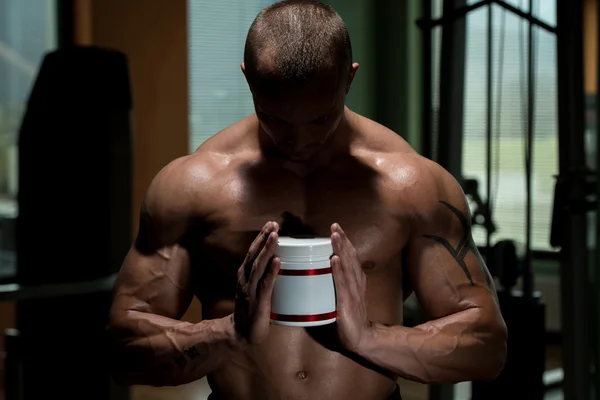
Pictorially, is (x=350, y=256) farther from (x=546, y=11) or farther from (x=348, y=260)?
(x=546, y=11)

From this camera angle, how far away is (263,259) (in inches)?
22.5

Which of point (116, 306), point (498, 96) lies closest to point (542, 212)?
point (498, 96)

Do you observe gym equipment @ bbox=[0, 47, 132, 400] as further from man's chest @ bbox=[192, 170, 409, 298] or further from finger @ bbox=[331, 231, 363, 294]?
finger @ bbox=[331, 231, 363, 294]

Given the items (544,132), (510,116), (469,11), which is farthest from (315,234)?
(544,132)

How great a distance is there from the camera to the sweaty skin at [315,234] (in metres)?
0.67

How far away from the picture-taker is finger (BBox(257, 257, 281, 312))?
22.4 inches

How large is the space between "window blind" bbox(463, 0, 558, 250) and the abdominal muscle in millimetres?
464

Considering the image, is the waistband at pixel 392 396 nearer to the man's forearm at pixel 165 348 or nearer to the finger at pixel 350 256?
the man's forearm at pixel 165 348

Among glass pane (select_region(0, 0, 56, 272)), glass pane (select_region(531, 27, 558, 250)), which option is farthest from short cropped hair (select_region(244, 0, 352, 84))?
glass pane (select_region(531, 27, 558, 250))

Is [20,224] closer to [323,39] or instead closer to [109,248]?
[109,248]

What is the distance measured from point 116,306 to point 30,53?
64 cm

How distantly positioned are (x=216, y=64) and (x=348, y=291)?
1.67 ft

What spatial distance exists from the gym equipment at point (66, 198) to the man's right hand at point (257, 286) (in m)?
0.63

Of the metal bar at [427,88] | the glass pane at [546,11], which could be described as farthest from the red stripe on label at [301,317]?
the glass pane at [546,11]
